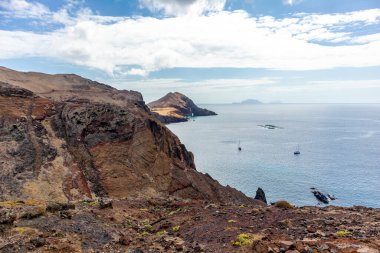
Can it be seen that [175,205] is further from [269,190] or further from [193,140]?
[193,140]

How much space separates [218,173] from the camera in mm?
100438

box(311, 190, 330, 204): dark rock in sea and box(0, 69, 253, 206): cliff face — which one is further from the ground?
box(0, 69, 253, 206): cliff face

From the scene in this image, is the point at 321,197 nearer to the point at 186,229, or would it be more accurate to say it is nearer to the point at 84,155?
the point at 84,155

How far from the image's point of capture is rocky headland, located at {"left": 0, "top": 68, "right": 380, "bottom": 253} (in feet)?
62.8

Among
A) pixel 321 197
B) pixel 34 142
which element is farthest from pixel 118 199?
pixel 321 197

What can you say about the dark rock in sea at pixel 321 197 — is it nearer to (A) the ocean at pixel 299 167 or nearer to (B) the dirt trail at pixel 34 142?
(A) the ocean at pixel 299 167

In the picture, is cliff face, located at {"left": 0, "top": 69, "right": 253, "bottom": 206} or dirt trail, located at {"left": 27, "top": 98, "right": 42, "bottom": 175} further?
dirt trail, located at {"left": 27, "top": 98, "right": 42, "bottom": 175}

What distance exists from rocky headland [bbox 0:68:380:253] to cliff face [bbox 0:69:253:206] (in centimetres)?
15

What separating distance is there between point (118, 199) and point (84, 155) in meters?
22.1

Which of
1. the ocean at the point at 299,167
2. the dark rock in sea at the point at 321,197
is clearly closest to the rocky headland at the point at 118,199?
the dark rock in sea at the point at 321,197

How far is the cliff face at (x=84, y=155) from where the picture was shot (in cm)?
4591

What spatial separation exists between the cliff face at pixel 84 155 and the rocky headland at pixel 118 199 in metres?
0.15

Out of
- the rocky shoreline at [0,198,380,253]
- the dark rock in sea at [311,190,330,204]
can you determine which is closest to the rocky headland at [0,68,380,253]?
the rocky shoreline at [0,198,380,253]

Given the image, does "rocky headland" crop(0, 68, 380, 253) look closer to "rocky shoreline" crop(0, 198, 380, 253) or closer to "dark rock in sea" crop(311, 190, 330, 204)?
"rocky shoreline" crop(0, 198, 380, 253)
